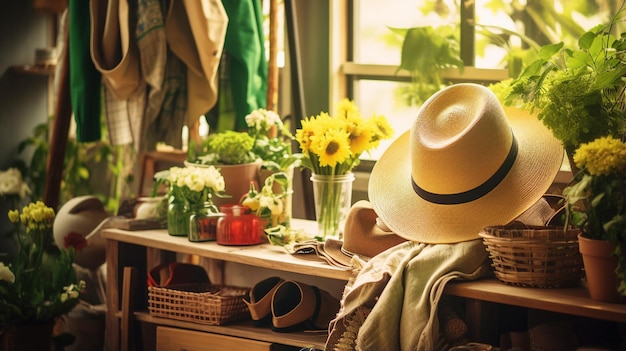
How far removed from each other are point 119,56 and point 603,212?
6.81 ft

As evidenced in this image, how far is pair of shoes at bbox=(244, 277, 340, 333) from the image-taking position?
317 centimetres

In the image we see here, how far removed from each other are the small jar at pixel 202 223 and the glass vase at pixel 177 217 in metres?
0.04

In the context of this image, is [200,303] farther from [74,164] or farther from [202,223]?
[74,164]

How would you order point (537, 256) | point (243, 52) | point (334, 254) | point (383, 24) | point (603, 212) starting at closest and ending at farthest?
1. point (603, 212)
2. point (537, 256)
3. point (334, 254)
4. point (243, 52)
5. point (383, 24)

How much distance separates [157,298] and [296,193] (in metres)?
0.75

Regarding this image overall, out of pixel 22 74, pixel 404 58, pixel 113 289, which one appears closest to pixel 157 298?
pixel 113 289

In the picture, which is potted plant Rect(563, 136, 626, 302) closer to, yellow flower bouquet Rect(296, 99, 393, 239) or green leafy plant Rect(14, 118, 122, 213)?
yellow flower bouquet Rect(296, 99, 393, 239)

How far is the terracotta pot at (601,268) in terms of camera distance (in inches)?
95.0

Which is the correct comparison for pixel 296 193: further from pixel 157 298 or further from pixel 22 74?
pixel 22 74

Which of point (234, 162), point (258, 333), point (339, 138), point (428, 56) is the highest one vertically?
point (428, 56)

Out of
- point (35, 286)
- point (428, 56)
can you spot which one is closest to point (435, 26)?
point (428, 56)

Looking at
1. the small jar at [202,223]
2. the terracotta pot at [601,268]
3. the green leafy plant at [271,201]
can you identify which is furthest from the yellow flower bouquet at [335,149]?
the terracotta pot at [601,268]

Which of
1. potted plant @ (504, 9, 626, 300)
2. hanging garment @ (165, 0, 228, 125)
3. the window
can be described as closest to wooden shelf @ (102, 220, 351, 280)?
hanging garment @ (165, 0, 228, 125)

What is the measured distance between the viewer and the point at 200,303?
3312 millimetres
